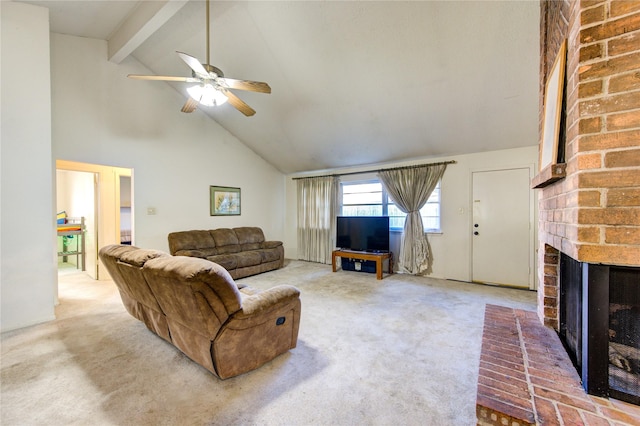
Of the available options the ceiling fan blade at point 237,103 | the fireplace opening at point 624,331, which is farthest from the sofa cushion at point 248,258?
the fireplace opening at point 624,331

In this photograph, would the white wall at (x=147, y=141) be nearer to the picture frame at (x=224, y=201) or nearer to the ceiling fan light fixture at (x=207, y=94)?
the picture frame at (x=224, y=201)

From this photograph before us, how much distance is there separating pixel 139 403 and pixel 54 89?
13.7 feet

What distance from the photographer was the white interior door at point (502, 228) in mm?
4012

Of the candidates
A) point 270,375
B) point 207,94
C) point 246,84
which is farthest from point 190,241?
point 270,375

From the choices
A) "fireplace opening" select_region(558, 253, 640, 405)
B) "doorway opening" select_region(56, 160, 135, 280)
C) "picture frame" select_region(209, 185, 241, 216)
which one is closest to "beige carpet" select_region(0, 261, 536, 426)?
"fireplace opening" select_region(558, 253, 640, 405)

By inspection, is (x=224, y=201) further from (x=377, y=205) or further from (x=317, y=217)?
(x=377, y=205)

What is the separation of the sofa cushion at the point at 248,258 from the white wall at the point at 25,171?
240 centimetres

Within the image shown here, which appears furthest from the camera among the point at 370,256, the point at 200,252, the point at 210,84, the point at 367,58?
the point at 370,256

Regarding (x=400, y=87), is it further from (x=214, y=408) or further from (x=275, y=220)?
(x=275, y=220)

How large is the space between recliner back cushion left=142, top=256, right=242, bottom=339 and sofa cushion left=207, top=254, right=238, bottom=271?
2663 millimetres

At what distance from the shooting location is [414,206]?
4.79 metres

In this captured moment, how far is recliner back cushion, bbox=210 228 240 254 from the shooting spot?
5.07 m

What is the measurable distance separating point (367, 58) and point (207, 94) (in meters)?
1.93

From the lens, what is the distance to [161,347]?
7.61 feet
